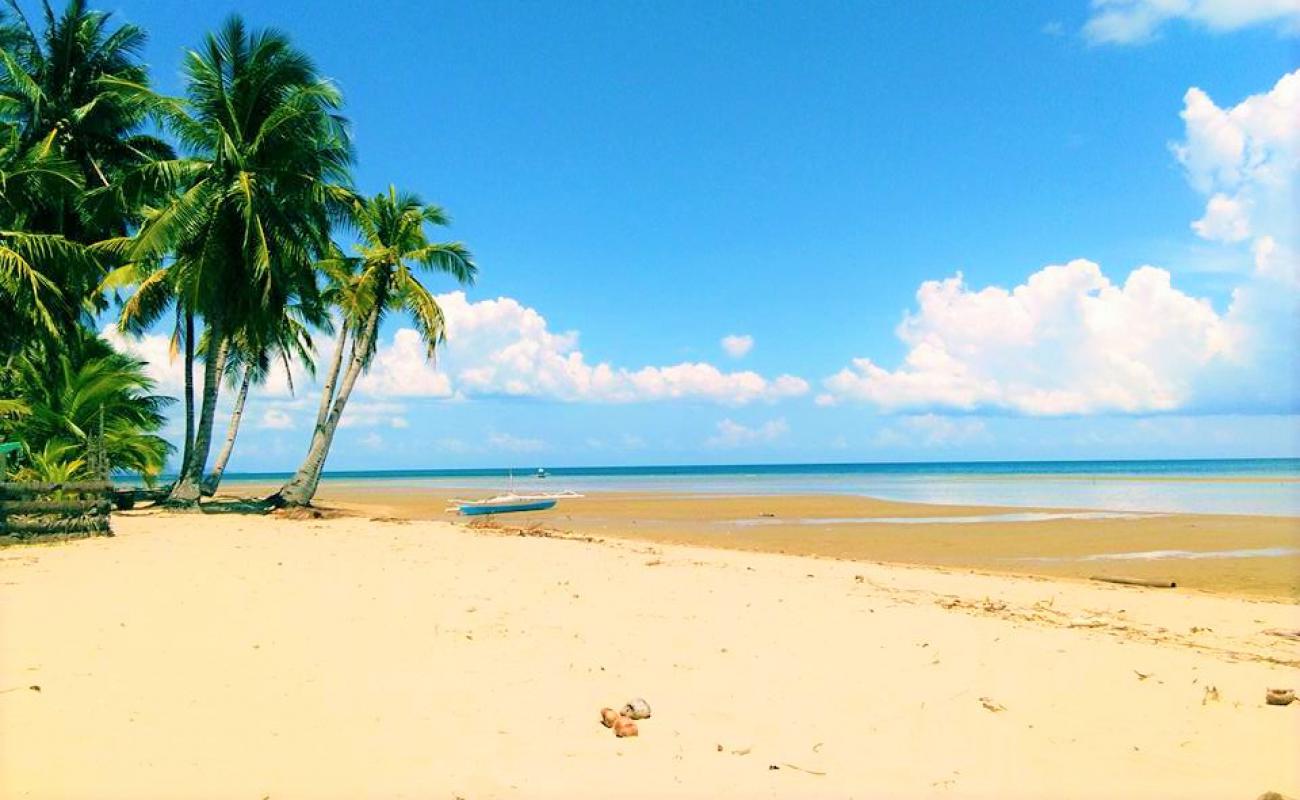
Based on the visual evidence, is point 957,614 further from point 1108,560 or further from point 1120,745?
point 1108,560

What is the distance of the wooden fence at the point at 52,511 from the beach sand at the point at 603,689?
114 inches

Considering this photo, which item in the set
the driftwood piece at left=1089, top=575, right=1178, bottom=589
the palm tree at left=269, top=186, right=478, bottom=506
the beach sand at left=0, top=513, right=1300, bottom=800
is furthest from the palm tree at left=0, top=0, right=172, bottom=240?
the driftwood piece at left=1089, top=575, right=1178, bottom=589

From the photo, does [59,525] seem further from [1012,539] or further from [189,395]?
[1012,539]

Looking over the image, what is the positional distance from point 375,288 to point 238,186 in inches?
202

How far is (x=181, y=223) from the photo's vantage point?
18672mm

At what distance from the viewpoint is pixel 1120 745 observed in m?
4.47

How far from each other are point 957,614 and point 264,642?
22.2ft

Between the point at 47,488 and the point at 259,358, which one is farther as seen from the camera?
the point at 259,358

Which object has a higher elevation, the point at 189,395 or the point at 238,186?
the point at 238,186

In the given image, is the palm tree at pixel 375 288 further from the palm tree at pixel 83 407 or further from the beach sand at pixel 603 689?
the beach sand at pixel 603 689

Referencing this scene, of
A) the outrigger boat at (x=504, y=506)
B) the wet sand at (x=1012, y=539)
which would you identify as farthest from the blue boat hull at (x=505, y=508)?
the wet sand at (x=1012, y=539)

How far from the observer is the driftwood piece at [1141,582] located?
1130 centimetres

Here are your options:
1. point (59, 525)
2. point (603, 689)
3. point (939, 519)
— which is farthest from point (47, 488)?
point (939, 519)

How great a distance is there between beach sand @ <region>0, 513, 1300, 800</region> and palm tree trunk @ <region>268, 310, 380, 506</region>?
13208 millimetres
